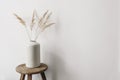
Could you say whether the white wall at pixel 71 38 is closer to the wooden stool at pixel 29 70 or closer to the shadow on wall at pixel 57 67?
the shadow on wall at pixel 57 67

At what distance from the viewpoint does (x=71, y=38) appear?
71.2 inches

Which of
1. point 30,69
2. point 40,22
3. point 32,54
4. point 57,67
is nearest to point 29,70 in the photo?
point 30,69

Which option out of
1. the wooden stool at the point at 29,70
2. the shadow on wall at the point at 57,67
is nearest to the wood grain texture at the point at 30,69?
the wooden stool at the point at 29,70

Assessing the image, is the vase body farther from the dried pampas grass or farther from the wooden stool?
the dried pampas grass

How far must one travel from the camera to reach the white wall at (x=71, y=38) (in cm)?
174

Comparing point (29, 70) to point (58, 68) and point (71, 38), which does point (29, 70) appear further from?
point (71, 38)

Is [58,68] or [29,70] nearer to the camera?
[29,70]

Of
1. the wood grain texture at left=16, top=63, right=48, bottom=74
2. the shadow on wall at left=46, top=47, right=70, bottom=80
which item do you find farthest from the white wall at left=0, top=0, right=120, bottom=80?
the wood grain texture at left=16, top=63, right=48, bottom=74

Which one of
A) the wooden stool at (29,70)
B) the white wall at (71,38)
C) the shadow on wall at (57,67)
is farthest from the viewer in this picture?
the shadow on wall at (57,67)

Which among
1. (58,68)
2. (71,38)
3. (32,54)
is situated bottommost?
(58,68)

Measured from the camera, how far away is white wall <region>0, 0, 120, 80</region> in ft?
5.72

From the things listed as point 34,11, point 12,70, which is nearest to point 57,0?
point 34,11

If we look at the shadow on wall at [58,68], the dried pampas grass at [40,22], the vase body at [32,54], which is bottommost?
the shadow on wall at [58,68]

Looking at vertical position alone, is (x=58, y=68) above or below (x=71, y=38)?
below
